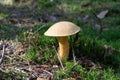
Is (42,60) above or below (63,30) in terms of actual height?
below

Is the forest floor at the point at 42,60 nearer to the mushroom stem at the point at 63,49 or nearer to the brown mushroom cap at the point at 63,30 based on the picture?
the mushroom stem at the point at 63,49

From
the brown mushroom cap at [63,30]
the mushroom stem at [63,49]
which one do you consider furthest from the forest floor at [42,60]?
the brown mushroom cap at [63,30]

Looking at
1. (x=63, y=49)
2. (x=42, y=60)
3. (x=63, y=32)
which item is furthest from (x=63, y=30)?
(x=42, y=60)

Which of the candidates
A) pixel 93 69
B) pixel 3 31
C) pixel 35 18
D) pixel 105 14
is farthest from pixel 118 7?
pixel 93 69

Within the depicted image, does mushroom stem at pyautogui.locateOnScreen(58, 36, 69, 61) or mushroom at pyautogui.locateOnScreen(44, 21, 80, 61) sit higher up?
mushroom at pyautogui.locateOnScreen(44, 21, 80, 61)

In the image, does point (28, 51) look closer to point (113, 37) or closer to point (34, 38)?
point (34, 38)

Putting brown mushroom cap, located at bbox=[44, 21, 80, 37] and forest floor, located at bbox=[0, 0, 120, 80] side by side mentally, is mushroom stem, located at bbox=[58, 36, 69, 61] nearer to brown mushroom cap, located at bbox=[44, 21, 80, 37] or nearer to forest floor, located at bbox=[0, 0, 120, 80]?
forest floor, located at bbox=[0, 0, 120, 80]

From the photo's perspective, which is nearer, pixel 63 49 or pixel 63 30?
pixel 63 30

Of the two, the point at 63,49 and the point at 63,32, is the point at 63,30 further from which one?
the point at 63,49

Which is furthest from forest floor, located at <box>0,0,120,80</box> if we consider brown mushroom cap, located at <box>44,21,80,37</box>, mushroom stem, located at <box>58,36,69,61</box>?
brown mushroom cap, located at <box>44,21,80,37</box>
